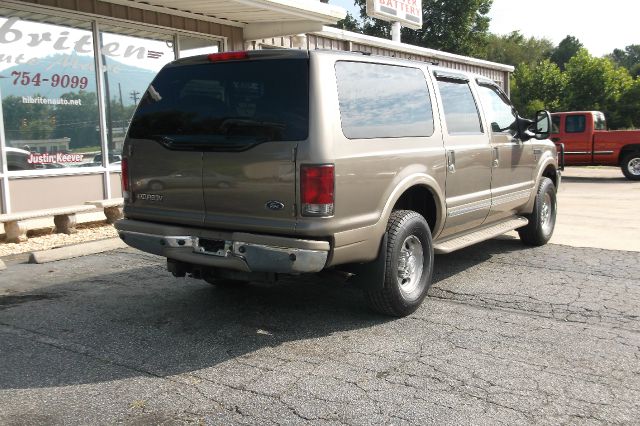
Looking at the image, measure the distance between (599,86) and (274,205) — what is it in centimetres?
3069

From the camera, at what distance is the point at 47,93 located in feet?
29.0

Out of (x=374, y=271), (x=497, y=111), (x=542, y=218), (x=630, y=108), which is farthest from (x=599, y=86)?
(x=374, y=271)

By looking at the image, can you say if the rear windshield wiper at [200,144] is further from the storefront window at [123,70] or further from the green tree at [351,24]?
the green tree at [351,24]

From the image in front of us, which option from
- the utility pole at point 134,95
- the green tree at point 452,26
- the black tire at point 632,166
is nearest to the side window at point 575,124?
the black tire at point 632,166

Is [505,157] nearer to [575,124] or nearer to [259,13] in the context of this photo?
[259,13]

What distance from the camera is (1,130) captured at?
26.9 ft

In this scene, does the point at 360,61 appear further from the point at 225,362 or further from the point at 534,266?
the point at 534,266

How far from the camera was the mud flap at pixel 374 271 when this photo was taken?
439cm

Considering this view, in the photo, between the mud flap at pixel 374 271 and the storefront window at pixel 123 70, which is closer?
the mud flap at pixel 374 271

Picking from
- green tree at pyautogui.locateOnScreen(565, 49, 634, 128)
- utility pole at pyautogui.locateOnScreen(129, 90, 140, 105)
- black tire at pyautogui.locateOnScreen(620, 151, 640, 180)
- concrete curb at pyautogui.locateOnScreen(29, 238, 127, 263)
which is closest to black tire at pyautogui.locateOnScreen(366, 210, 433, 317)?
concrete curb at pyautogui.locateOnScreen(29, 238, 127, 263)

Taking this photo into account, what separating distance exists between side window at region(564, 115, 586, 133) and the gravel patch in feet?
46.9

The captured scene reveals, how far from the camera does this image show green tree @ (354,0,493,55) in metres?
40.4

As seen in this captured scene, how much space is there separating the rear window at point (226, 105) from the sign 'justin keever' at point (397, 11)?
35.4ft

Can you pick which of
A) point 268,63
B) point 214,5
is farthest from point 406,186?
point 214,5
